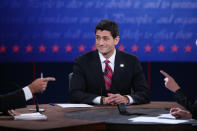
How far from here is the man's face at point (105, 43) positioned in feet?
12.6

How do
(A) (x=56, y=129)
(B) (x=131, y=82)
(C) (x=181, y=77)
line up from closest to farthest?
(A) (x=56, y=129)
(B) (x=131, y=82)
(C) (x=181, y=77)

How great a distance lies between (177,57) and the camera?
5.09 meters

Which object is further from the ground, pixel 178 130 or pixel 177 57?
pixel 177 57

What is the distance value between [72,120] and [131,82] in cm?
151

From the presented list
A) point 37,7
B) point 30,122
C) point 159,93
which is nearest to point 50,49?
point 37,7

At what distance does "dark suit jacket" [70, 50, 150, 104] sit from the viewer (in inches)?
147

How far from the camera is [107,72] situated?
3822 millimetres

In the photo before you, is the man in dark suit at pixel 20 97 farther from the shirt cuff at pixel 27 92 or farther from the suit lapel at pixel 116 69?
the suit lapel at pixel 116 69

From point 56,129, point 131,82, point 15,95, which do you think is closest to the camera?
point 56,129

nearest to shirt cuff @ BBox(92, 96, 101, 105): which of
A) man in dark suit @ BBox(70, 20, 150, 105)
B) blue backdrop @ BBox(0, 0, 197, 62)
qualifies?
man in dark suit @ BBox(70, 20, 150, 105)

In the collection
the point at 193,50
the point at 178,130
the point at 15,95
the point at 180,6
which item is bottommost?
the point at 178,130

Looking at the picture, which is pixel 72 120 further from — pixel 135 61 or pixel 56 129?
pixel 135 61

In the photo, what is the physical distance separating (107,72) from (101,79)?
97 millimetres

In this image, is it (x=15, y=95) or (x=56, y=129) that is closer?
(x=56, y=129)
